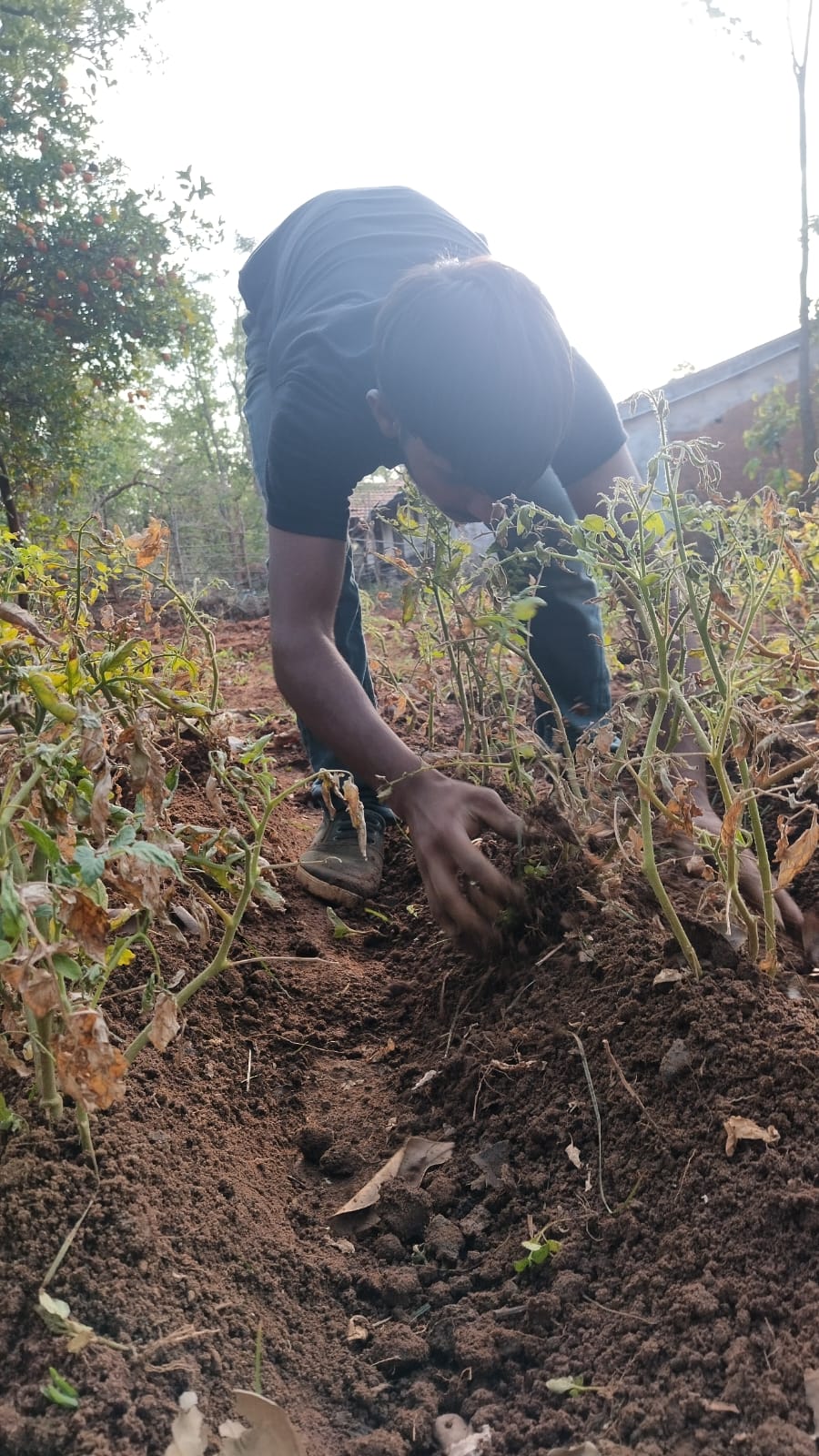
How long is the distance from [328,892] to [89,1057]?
1.54 metres

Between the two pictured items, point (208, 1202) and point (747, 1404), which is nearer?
point (747, 1404)

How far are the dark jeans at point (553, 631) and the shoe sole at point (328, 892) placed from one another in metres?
0.35

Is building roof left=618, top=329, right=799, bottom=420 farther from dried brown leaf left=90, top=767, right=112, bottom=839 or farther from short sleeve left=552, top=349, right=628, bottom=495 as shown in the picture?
dried brown leaf left=90, top=767, right=112, bottom=839

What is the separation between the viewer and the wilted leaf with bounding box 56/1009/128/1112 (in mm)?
945

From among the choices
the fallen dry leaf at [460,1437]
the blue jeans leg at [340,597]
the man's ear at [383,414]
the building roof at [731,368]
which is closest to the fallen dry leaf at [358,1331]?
the fallen dry leaf at [460,1437]

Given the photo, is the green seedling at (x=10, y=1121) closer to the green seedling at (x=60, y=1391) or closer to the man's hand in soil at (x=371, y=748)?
the green seedling at (x=60, y=1391)

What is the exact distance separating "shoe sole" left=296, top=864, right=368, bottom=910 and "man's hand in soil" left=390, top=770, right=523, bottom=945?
713 mm

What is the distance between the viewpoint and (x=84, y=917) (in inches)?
38.0

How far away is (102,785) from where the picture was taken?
39.4 inches

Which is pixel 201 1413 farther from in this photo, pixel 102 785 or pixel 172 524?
pixel 172 524

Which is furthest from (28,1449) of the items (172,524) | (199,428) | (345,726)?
(199,428)

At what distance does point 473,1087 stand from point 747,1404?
693mm

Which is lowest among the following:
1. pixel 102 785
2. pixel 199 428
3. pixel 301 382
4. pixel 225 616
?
pixel 225 616

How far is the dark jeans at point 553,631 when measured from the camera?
247cm
